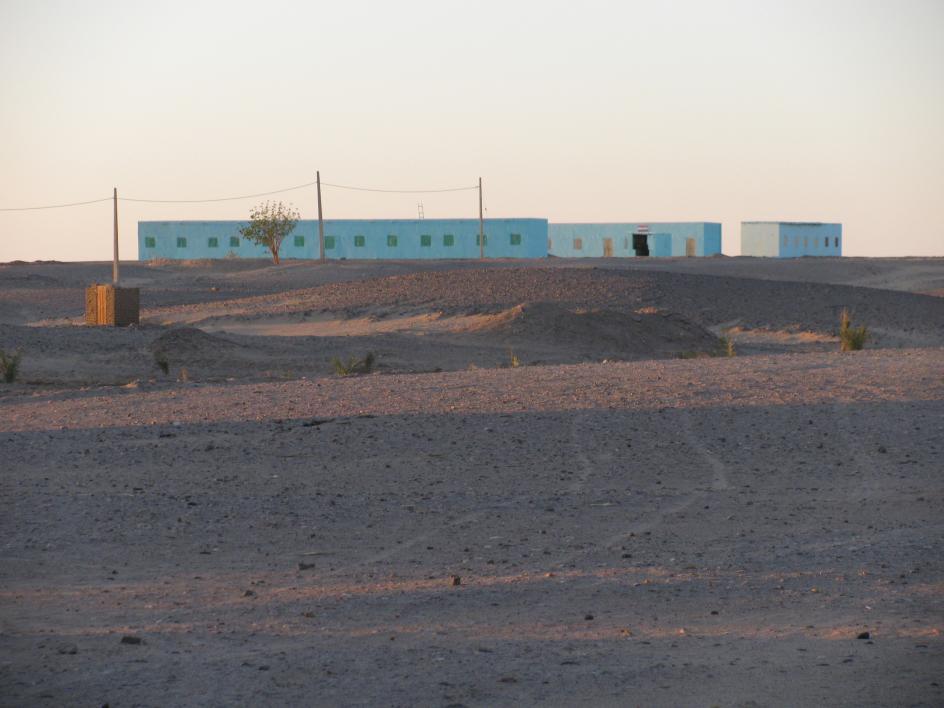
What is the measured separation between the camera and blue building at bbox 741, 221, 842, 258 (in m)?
92.0

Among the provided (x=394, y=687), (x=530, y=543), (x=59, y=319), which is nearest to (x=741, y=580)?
(x=530, y=543)

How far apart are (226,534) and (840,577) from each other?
4127 millimetres

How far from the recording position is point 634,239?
91.1m

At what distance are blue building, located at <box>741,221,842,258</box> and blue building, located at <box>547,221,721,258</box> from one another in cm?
225

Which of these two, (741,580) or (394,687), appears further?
(741,580)

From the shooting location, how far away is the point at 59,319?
1587 inches

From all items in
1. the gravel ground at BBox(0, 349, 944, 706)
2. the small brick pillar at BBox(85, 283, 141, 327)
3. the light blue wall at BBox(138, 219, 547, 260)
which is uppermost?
the light blue wall at BBox(138, 219, 547, 260)

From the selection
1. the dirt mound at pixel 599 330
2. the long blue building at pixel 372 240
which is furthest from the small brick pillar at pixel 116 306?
the long blue building at pixel 372 240

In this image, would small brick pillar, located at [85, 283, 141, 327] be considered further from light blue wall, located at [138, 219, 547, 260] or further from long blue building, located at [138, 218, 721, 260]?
light blue wall, located at [138, 219, 547, 260]

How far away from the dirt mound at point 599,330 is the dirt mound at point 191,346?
616 centimetres

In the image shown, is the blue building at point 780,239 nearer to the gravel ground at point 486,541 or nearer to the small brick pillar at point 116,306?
the small brick pillar at point 116,306

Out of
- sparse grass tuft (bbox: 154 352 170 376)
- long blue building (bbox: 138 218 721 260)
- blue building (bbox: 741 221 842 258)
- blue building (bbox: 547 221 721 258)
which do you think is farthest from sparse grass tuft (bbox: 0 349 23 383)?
blue building (bbox: 741 221 842 258)

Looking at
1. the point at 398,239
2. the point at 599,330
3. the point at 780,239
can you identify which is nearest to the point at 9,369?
the point at 599,330

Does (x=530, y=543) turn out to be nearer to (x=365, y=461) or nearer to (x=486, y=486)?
(x=486, y=486)
